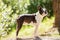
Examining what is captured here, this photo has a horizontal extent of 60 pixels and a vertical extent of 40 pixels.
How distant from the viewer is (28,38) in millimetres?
1805

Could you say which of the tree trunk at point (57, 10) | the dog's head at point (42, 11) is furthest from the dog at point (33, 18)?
the tree trunk at point (57, 10)

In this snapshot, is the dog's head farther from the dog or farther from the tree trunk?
the tree trunk

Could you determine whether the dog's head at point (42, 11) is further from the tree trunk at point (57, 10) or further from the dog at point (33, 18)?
the tree trunk at point (57, 10)

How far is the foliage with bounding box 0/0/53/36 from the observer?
182 cm

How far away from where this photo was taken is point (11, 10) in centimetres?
183

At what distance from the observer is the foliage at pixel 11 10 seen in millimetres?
1821

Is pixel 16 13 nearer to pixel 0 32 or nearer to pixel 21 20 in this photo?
pixel 21 20

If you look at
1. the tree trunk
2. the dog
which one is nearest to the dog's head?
the dog

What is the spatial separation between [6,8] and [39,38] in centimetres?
49

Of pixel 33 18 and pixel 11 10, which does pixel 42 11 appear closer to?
pixel 33 18

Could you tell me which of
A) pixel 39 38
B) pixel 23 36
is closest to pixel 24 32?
pixel 23 36

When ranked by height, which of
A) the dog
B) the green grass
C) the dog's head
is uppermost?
the dog's head

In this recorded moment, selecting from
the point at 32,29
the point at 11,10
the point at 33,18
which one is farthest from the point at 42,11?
the point at 11,10

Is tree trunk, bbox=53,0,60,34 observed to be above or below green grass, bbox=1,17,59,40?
above
